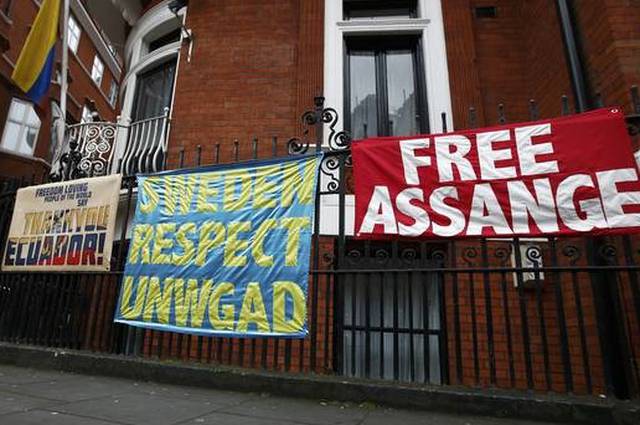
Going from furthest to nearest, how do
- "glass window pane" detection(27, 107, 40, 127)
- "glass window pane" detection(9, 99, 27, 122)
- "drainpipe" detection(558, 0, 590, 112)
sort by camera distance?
"glass window pane" detection(27, 107, 40, 127)
"glass window pane" detection(9, 99, 27, 122)
"drainpipe" detection(558, 0, 590, 112)

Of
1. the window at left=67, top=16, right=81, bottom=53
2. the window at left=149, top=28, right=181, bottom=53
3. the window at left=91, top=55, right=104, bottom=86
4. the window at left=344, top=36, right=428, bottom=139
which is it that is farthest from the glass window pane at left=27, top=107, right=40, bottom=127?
the window at left=344, top=36, right=428, bottom=139

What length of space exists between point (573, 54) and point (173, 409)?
4.98m

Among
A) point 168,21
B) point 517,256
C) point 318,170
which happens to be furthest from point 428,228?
point 168,21

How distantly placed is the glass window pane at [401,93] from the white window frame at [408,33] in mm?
322

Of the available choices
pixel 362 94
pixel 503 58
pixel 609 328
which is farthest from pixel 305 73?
pixel 609 328

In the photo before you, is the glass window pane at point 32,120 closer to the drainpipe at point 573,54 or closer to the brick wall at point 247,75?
Result: the brick wall at point 247,75

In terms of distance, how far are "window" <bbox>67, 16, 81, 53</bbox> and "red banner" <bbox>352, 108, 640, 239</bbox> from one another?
1892 cm

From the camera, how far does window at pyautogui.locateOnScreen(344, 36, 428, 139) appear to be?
269 inches

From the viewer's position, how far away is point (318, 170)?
4156 millimetres

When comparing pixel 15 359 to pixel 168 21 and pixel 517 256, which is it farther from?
pixel 168 21

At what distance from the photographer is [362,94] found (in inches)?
280

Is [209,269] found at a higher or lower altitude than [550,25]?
lower

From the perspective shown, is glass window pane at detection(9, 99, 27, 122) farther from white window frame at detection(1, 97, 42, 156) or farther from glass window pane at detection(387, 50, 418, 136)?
glass window pane at detection(387, 50, 418, 136)

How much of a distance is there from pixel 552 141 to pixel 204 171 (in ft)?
11.3
